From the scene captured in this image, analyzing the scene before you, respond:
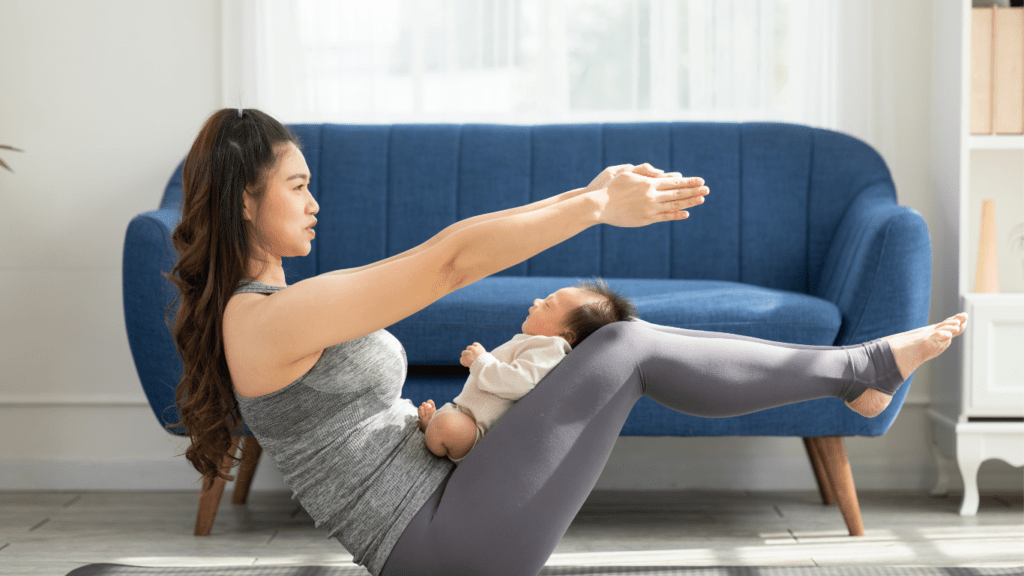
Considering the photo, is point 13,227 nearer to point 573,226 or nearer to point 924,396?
point 573,226

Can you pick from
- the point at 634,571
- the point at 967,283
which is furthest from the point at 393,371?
the point at 967,283

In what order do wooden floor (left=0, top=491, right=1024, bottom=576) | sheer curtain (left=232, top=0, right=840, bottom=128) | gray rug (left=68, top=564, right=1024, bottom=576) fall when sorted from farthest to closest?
sheer curtain (left=232, top=0, right=840, bottom=128)
wooden floor (left=0, top=491, right=1024, bottom=576)
gray rug (left=68, top=564, right=1024, bottom=576)

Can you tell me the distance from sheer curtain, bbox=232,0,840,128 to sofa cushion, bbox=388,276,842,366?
3.08ft

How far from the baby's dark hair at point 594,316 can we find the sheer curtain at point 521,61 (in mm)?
1538

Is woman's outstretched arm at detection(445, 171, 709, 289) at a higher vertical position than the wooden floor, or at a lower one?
higher

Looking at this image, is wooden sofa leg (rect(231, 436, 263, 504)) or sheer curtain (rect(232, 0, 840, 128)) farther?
sheer curtain (rect(232, 0, 840, 128))

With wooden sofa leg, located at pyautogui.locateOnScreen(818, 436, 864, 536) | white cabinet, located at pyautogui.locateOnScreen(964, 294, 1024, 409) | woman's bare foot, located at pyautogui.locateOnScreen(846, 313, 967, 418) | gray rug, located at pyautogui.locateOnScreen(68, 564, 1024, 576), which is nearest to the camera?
woman's bare foot, located at pyautogui.locateOnScreen(846, 313, 967, 418)

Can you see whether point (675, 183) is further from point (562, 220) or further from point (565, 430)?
point (565, 430)

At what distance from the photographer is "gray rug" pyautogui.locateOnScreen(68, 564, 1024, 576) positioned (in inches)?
51.2

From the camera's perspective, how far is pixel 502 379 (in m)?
1.06

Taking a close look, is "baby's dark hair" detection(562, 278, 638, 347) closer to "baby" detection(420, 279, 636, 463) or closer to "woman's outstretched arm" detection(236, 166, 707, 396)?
"baby" detection(420, 279, 636, 463)

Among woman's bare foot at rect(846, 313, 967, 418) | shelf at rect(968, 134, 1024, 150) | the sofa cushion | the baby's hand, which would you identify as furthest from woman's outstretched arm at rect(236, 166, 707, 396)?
shelf at rect(968, 134, 1024, 150)

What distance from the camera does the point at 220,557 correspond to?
1740mm

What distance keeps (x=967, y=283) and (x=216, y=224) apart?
2.03 metres
